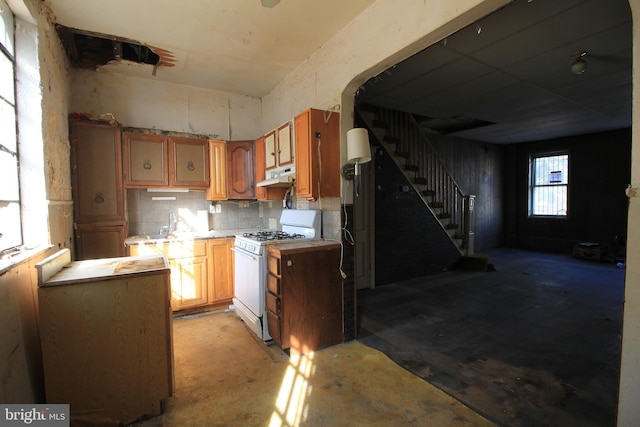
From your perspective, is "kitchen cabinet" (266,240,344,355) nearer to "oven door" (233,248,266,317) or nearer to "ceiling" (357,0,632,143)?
"oven door" (233,248,266,317)

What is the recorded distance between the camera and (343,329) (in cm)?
287

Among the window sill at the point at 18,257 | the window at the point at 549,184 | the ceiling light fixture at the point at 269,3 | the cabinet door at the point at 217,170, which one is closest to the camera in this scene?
the window sill at the point at 18,257

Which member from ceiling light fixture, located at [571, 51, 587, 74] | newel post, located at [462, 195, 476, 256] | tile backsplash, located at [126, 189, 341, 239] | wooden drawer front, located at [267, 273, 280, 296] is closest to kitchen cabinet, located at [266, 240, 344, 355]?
wooden drawer front, located at [267, 273, 280, 296]

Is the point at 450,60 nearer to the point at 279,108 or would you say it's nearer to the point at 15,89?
the point at 279,108

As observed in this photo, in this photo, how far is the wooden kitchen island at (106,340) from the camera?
170 centimetres

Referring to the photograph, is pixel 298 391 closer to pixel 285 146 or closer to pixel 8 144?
pixel 285 146

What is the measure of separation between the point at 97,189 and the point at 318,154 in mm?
2442

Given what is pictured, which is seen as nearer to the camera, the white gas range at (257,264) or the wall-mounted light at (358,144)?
the wall-mounted light at (358,144)

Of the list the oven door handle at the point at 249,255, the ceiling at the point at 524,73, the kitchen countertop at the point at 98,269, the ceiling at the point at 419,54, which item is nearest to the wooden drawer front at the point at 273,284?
the oven door handle at the point at 249,255

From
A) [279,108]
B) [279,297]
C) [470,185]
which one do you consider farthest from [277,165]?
[470,185]

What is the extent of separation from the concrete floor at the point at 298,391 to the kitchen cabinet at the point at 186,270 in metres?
0.68

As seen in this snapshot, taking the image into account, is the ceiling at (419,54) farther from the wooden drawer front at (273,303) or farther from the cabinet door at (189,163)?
the wooden drawer front at (273,303)

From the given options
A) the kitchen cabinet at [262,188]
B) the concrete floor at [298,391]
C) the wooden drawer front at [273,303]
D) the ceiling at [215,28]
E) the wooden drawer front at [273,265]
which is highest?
the ceiling at [215,28]

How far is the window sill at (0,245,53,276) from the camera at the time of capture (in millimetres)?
1551
